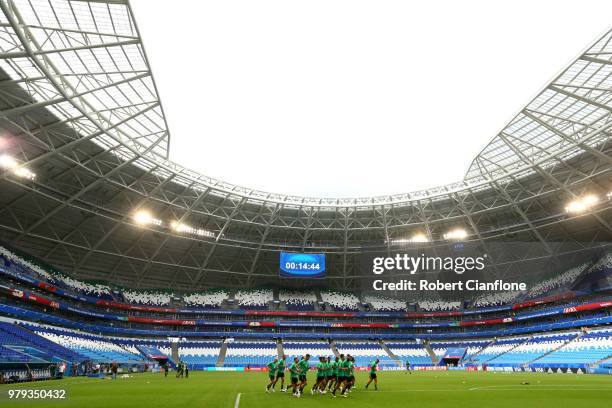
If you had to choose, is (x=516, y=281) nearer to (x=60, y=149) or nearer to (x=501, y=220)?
(x=501, y=220)

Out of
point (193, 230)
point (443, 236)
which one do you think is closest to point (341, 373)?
point (193, 230)

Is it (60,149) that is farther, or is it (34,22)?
(60,149)

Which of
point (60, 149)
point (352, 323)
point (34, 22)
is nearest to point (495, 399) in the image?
point (34, 22)

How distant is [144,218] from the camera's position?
52562 millimetres

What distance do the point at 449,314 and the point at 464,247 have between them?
16624 mm

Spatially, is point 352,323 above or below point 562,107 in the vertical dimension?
below

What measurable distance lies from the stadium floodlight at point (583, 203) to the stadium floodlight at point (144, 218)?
51.0 metres

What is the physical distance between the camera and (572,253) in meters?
59.9

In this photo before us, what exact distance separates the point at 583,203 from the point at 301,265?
37.0 meters

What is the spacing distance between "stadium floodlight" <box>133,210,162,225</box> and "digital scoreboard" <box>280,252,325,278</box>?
61.8ft

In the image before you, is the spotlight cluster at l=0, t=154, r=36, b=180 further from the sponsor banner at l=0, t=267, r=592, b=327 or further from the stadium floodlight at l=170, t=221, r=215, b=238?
the stadium floodlight at l=170, t=221, r=215, b=238

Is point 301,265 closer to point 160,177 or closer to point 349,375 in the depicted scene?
point 160,177

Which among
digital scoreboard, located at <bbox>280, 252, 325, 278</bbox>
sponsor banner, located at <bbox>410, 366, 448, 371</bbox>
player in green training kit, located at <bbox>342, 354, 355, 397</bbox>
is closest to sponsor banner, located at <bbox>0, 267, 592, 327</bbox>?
sponsor banner, located at <bbox>410, 366, 448, 371</bbox>

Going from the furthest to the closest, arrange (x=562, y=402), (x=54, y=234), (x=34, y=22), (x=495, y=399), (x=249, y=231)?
(x=249, y=231), (x=54, y=234), (x=34, y=22), (x=495, y=399), (x=562, y=402)
